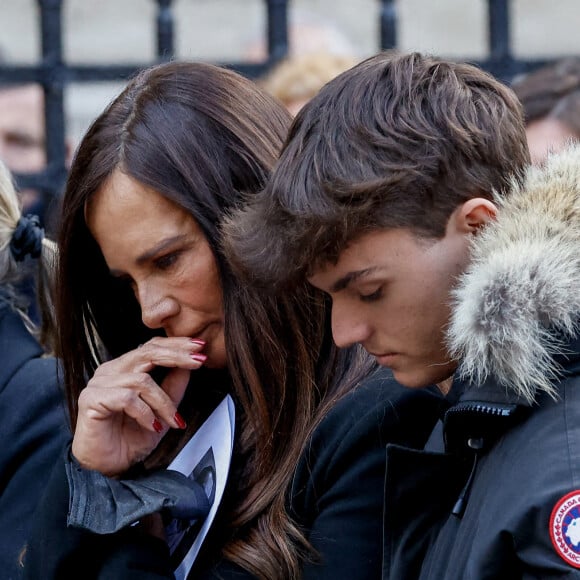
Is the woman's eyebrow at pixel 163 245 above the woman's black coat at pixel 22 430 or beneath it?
above

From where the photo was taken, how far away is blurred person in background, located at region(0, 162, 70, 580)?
2.82 m

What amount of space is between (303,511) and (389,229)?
0.62 m

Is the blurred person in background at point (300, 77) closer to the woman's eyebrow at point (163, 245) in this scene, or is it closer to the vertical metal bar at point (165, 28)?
the vertical metal bar at point (165, 28)

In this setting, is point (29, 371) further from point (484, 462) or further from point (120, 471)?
point (484, 462)

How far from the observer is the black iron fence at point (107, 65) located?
436 centimetres

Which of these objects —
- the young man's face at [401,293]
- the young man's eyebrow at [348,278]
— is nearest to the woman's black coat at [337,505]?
the young man's face at [401,293]

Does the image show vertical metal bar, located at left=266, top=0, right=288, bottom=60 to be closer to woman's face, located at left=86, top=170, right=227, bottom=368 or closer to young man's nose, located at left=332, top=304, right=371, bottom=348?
woman's face, located at left=86, top=170, right=227, bottom=368

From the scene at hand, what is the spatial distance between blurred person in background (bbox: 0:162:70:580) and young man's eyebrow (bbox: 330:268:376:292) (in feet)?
3.78

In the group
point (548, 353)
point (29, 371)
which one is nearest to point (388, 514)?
point (548, 353)

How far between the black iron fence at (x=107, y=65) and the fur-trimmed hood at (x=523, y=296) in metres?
2.67

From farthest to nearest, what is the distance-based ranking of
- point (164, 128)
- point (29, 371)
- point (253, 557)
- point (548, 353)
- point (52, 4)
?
point (52, 4) → point (29, 371) → point (164, 128) → point (253, 557) → point (548, 353)

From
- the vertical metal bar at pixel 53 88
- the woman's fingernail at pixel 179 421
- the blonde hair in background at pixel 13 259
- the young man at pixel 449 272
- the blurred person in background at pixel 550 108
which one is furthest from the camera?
the vertical metal bar at pixel 53 88

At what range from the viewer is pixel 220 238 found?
235 centimetres

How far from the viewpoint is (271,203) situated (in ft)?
6.61
